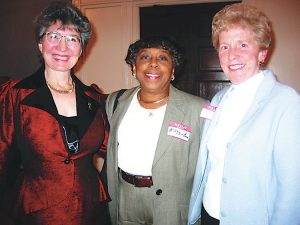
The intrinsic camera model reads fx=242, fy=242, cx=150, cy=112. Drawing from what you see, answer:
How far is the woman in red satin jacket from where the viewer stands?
1.68 m

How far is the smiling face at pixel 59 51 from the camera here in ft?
5.95

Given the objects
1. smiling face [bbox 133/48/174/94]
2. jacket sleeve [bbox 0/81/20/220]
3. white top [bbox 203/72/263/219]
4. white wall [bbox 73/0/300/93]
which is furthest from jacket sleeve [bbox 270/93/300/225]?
white wall [bbox 73/0/300/93]

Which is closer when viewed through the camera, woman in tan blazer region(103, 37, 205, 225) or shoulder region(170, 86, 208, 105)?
woman in tan blazer region(103, 37, 205, 225)

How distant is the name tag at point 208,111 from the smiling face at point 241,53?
349 mm

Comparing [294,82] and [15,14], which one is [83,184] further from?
[15,14]

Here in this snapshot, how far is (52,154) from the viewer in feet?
5.56

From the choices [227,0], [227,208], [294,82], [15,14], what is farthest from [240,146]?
[15,14]

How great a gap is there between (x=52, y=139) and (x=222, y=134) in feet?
3.88

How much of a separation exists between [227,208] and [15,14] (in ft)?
15.8

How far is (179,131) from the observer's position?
1972 mm

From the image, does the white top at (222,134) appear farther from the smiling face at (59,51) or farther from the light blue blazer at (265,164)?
the smiling face at (59,51)

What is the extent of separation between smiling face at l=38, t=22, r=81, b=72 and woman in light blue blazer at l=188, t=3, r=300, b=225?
110 cm

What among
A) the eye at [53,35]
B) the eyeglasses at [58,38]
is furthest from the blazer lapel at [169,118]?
the eye at [53,35]

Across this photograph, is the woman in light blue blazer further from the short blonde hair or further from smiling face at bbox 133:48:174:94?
smiling face at bbox 133:48:174:94
